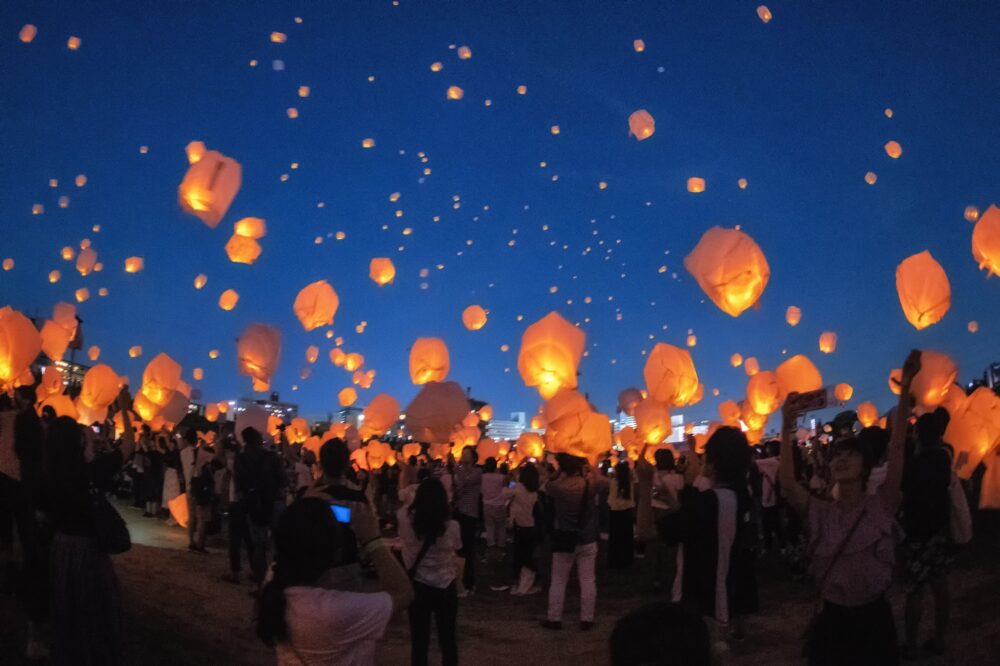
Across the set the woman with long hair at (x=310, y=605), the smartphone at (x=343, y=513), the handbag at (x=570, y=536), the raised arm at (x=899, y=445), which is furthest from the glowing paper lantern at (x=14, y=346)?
the raised arm at (x=899, y=445)

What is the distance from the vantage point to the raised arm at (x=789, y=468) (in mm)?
3438

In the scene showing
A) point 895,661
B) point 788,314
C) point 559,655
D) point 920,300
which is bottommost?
point 559,655

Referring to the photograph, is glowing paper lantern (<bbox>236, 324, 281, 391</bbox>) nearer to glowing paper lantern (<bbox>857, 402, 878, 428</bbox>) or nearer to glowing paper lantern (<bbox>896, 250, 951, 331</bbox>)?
glowing paper lantern (<bbox>896, 250, 951, 331</bbox>)

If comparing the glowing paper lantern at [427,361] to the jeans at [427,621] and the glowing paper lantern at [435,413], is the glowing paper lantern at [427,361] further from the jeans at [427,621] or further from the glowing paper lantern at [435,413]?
the jeans at [427,621]

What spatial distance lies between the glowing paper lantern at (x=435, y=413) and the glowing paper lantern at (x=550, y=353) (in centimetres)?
111

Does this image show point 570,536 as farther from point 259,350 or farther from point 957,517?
point 259,350

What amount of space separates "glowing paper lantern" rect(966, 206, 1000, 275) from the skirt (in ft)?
22.5

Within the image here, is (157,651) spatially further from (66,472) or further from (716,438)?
(716,438)

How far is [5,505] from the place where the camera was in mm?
6281

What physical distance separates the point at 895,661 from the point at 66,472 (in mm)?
3838

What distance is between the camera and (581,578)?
7859mm

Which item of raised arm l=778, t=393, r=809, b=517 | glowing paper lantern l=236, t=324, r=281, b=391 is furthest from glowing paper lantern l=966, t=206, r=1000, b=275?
glowing paper lantern l=236, t=324, r=281, b=391

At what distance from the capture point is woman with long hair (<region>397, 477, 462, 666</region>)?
5082 millimetres

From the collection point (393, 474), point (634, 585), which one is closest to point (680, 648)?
point (634, 585)
